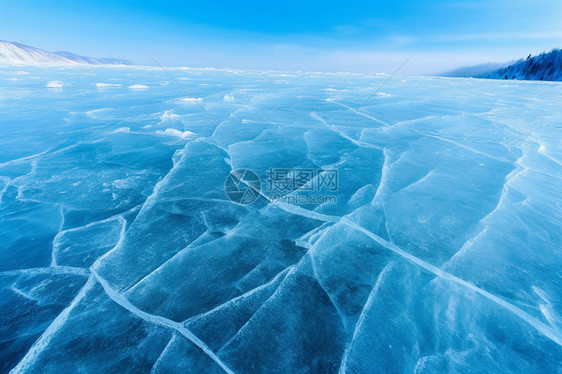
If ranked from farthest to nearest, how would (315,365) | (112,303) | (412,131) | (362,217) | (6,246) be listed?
(412,131) < (362,217) < (6,246) < (112,303) < (315,365)

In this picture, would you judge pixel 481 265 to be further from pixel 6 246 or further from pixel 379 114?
pixel 379 114

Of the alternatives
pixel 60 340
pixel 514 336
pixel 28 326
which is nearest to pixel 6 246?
pixel 28 326

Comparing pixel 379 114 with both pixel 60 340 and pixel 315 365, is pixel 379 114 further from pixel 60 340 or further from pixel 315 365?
pixel 60 340

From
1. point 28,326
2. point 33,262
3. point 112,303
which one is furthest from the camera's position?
point 33,262

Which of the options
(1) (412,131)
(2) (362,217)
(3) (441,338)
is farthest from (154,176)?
(1) (412,131)

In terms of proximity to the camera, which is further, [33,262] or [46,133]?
[46,133]

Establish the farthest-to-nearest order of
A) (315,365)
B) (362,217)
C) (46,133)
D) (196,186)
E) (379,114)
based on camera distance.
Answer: (379,114)
(46,133)
(196,186)
(362,217)
(315,365)
